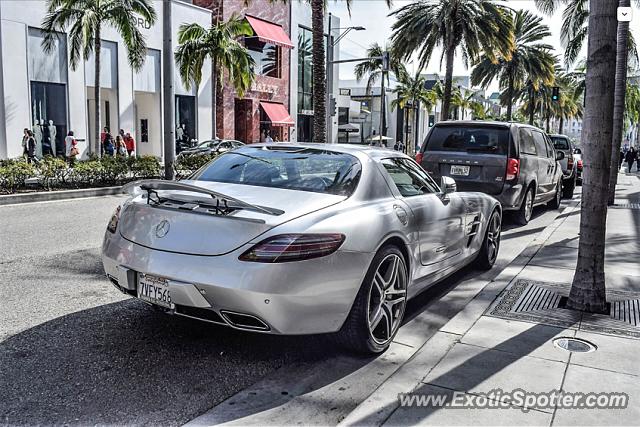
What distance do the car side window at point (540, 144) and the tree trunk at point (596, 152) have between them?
640cm

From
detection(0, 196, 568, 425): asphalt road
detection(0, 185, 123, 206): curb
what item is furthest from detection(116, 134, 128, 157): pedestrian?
detection(0, 196, 568, 425): asphalt road

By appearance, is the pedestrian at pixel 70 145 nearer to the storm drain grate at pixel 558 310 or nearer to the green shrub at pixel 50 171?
the green shrub at pixel 50 171

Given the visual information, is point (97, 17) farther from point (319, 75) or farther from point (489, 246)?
point (489, 246)

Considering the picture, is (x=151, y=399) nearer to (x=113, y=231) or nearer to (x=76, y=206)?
(x=113, y=231)

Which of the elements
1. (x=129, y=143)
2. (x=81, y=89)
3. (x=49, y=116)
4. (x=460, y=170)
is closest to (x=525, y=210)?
(x=460, y=170)

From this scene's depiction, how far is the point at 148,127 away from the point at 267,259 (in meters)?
29.1

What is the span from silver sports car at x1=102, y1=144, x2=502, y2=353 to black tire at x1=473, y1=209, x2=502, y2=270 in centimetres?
196

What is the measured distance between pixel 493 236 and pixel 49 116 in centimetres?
2258

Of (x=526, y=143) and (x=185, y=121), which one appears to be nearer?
(x=526, y=143)

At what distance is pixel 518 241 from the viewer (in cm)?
932

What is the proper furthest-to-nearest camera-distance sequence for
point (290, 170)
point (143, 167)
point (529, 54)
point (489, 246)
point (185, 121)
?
point (529, 54) < point (185, 121) < point (143, 167) < point (489, 246) < point (290, 170)

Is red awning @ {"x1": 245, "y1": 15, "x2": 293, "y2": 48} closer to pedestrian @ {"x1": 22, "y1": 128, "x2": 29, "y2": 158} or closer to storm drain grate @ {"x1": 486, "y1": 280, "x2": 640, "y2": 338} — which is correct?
pedestrian @ {"x1": 22, "y1": 128, "x2": 29, "y2": 158}

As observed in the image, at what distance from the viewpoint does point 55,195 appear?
46.1 ft

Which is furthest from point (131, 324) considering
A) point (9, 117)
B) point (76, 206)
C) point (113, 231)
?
point (9, 117)
